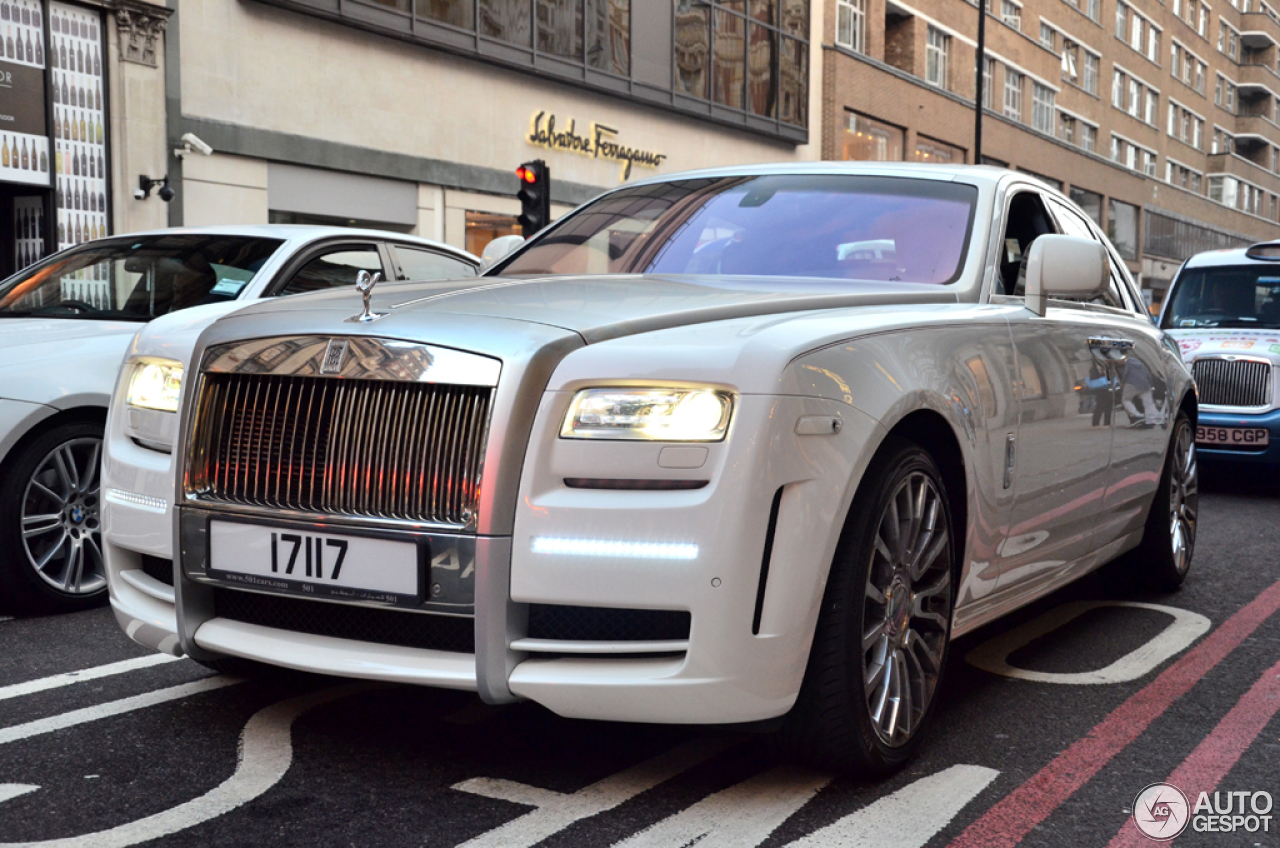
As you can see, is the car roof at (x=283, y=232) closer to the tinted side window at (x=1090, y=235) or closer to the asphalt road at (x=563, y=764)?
the asphalt road at (x=563, y=764)

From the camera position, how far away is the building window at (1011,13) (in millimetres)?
42688

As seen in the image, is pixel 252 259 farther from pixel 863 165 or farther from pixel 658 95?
pixel 658 95

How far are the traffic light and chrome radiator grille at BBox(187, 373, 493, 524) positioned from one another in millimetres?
11416

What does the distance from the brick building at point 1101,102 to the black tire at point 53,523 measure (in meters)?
28.2

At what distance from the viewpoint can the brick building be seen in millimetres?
34531

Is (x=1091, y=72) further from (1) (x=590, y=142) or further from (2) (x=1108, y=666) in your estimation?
(2) (x=1108, y=666)

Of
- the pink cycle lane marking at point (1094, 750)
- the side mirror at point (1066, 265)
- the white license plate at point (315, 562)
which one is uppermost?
the side mirror at point (1066, 265)

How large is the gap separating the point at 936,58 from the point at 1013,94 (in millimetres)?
6769

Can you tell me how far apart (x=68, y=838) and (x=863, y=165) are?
323 centimetres

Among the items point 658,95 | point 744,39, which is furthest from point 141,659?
point 744,39

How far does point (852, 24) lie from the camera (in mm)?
33375

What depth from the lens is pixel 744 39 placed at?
93.2 ft

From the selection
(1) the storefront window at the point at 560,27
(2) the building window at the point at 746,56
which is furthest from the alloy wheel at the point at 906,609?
(2) the building window at the point at 746,56

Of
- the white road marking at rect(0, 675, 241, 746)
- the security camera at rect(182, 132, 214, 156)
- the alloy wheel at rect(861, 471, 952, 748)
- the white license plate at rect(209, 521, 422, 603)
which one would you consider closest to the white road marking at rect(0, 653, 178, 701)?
the white road marking at rect(0, 675, 241, 746)
